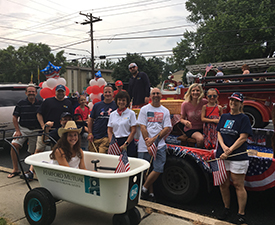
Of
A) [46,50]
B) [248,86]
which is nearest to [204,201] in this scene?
[248,86]

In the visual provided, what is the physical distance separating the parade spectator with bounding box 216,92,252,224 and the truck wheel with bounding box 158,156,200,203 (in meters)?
0.49

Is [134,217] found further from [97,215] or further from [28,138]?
[28,138]

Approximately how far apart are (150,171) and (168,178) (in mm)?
339

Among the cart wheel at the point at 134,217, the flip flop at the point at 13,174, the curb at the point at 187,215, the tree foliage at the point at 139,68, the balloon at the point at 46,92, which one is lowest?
the flip flop at the point at 13,174

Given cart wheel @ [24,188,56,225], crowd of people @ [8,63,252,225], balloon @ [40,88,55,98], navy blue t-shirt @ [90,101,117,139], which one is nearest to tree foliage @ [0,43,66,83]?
balloon @ [40,88,55,98]

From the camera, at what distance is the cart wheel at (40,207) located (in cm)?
304

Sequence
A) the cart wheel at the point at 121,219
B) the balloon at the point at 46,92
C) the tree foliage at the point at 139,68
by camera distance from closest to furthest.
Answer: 1. the cart wheel at the point at 121,219
2. the balloon at the point at 46,92
3. the tree foliage at the point at 139,68


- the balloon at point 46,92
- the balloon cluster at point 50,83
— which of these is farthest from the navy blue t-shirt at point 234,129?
the balloon at point 46,92

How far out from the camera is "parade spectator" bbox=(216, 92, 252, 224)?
10.7 ft

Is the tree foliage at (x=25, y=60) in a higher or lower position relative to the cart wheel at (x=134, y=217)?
higher

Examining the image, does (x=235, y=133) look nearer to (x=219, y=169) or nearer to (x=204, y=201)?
(x=219, y=169)

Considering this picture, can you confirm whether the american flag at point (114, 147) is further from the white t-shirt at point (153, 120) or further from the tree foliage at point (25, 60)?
the tree foliage at point (25, 60)

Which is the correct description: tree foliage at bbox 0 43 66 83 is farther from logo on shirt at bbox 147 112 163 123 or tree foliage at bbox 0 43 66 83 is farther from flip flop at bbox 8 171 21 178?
logo on shirt at bbox 147 112 163 123

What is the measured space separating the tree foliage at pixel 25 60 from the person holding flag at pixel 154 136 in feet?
152
